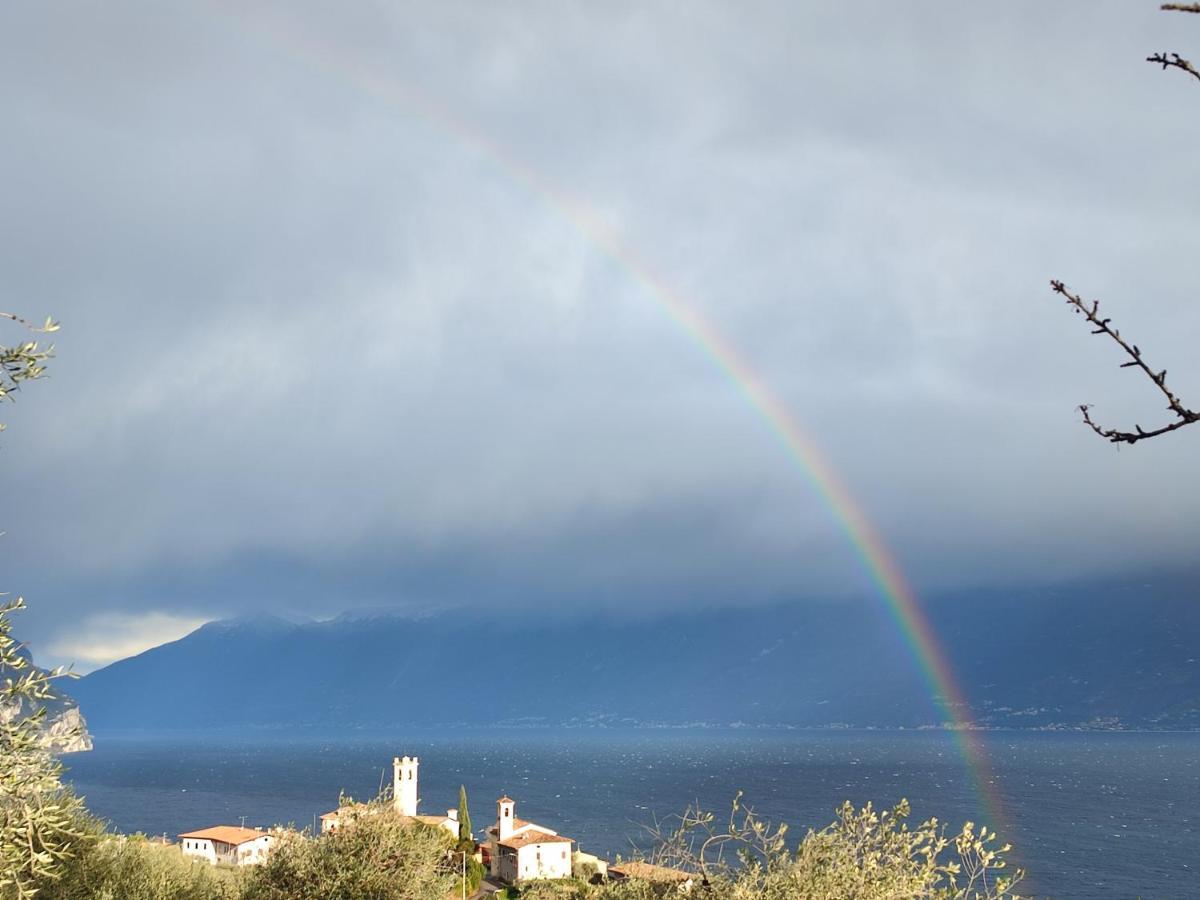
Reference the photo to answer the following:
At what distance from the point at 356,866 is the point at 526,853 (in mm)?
58778

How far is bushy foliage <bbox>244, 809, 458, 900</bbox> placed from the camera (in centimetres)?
2683

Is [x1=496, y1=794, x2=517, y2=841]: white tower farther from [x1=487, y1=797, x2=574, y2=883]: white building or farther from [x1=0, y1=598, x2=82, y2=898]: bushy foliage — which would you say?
[x1=0, y1=598, x2=82, y2=898]: bushy foliage

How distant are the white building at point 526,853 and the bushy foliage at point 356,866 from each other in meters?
53.5

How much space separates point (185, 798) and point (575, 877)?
147 metres

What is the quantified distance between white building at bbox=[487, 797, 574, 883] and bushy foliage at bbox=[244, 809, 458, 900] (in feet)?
176

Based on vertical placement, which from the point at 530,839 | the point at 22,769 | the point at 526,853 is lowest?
the point at 526,853

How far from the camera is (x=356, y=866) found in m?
27.2

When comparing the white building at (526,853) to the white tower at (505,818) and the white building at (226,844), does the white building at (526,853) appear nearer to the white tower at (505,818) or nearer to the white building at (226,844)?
the white tower at (505,818)

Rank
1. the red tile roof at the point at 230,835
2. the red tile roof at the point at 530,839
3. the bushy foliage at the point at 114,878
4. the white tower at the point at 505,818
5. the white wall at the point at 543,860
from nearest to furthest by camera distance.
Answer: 1. the bushy foliage at the point at 114,878
2. the white wall at the point at 543,860
3. the red tile roof at the point at 530,839
4. the white tower at the point at 505,818
5. the red tile roof at the point at 230,835

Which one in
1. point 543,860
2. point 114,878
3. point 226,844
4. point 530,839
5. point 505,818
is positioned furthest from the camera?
point 226,844

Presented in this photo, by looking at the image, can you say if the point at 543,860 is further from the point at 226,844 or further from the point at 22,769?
the point at 22,769

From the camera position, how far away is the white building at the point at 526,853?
81312 millimetres

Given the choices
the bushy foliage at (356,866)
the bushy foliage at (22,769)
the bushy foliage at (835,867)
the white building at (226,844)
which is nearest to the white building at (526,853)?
the white building at (226,844)

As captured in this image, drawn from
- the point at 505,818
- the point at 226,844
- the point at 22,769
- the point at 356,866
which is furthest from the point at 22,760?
the point at 226,844
